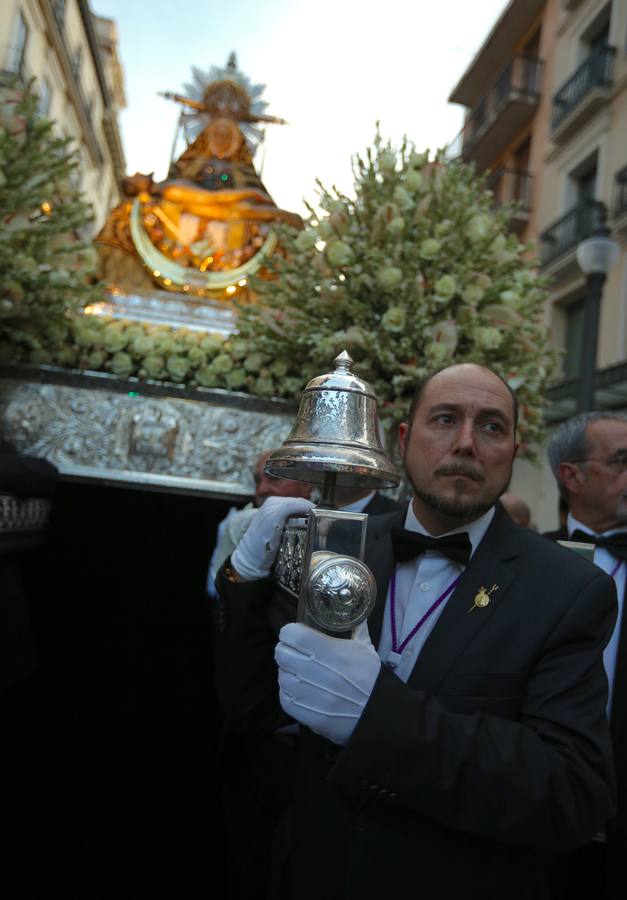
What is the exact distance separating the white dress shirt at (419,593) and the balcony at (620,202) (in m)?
13.1

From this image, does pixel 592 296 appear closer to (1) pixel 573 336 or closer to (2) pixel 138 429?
(2) pixel 138 429

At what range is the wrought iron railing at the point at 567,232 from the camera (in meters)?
14.7

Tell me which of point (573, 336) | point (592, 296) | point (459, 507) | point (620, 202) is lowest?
point (459, 507)

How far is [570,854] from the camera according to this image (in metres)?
2.18

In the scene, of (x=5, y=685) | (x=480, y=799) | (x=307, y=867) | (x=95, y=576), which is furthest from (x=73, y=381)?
(x=480, y=799)

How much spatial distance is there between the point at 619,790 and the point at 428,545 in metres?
1.19

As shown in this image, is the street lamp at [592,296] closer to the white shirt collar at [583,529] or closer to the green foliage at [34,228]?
the white shirt collar at [583,529]

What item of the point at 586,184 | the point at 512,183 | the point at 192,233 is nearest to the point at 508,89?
the point at 512,183

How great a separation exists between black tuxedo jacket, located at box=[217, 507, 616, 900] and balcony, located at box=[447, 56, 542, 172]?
57.4ft

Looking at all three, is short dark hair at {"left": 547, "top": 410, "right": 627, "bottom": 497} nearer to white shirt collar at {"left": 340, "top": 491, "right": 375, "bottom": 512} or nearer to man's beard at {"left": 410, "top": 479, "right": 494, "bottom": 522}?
white shirt collar at {"left": 340, "top": 491, "right": 375, "bottom": 512}

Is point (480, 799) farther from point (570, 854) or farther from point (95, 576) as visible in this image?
point (95, 576)

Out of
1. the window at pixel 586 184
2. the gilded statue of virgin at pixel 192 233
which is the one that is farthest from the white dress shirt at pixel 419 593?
the window at pixel 586 184

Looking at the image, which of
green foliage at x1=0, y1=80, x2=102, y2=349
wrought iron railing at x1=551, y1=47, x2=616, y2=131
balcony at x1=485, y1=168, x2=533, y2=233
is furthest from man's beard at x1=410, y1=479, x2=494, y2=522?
balcony at x1=485, y1=168, x2=533, y2=233

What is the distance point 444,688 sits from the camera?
130cm
